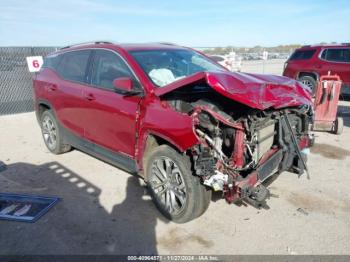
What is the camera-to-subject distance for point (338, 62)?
11.2 meters

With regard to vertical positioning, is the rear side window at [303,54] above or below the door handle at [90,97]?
above

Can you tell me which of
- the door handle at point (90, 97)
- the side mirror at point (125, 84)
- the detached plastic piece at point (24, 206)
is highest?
the side mirror at point (125, 84)

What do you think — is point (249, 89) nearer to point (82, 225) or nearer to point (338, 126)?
point (82, 225)

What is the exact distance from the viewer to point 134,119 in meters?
3.77

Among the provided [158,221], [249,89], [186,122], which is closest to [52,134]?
[158,221]

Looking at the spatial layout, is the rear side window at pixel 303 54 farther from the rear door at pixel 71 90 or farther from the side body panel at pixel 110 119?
the side body panel at pixel 110 119

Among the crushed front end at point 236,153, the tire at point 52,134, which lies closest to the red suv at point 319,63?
the crushed front end at point 236,153

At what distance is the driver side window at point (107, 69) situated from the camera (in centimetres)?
402

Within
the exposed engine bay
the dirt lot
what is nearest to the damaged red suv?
the exposed engine bay

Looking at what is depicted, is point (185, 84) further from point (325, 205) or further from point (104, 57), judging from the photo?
point (325, 205)

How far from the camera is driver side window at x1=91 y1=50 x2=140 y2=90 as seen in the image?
13.2ft

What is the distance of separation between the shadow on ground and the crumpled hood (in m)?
1.52

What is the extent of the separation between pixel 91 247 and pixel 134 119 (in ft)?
4.84

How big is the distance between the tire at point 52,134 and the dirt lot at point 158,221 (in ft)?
2.19
